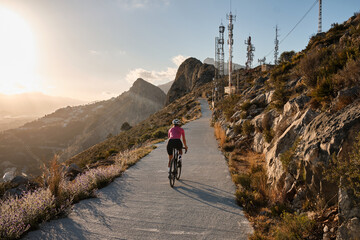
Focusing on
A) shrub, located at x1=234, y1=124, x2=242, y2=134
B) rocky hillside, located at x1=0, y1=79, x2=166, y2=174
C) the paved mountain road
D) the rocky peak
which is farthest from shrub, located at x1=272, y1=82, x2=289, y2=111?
the rocky peak

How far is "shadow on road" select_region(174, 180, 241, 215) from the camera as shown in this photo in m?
4.85

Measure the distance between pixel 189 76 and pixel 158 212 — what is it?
102386 mm

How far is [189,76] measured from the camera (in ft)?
339

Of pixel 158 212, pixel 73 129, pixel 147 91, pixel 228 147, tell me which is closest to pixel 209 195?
pixel 158 212

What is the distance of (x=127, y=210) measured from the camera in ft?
15.5

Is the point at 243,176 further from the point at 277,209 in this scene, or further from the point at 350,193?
the point at 350,193

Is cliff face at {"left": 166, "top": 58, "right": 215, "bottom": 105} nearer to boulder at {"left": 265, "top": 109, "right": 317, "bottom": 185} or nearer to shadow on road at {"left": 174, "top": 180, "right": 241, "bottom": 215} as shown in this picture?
boulder at {"left": 265, "top": 109, "right": 317, "bottom": 185}

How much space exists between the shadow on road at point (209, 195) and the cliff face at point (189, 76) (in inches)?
3269

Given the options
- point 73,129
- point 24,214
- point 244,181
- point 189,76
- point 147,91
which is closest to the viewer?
point 24,214

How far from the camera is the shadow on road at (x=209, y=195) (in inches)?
191

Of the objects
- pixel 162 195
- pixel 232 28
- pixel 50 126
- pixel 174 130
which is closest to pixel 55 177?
pixel 162 195

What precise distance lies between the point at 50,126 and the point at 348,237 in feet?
464

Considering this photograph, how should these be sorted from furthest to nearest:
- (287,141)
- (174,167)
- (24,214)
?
1. (174,167)
2. (287,141)
3. (24,214)

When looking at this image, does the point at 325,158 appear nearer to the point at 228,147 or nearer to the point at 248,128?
the point at 248,128
